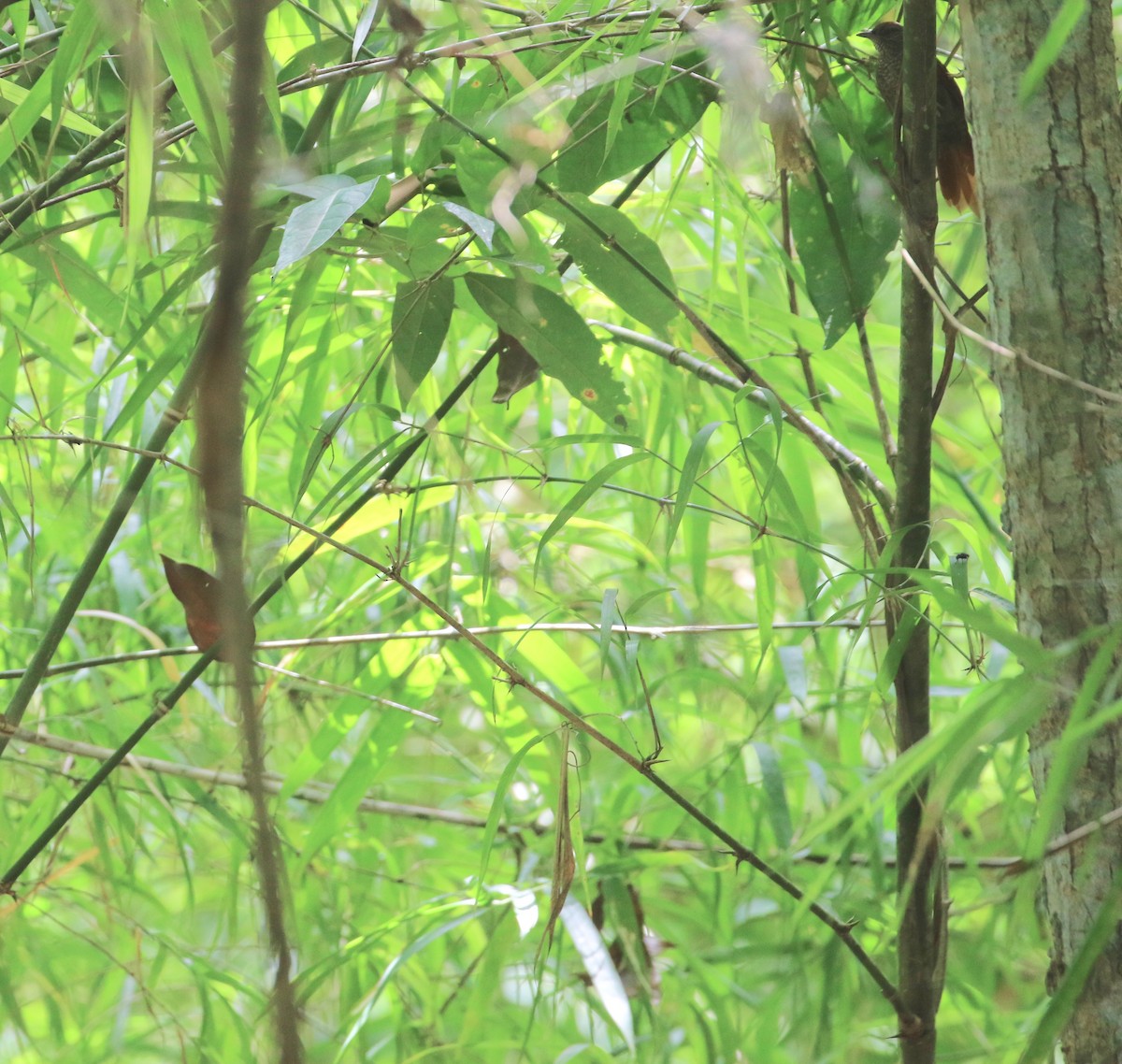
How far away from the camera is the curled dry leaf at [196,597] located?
64 cm

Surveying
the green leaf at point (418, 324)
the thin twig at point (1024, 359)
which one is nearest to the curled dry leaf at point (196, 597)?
the green leaf at point (418, 324)

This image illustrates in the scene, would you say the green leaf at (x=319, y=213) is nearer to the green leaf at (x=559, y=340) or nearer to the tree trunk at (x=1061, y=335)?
the green leaf at (x=559, y=340)

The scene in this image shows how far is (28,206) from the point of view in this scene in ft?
1.76

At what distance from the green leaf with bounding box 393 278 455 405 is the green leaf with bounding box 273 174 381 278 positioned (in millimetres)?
69

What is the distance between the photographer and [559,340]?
1.76 feet

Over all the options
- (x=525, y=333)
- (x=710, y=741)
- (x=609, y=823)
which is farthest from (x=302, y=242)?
(x=710, y=741)

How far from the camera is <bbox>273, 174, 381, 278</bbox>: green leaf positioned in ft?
1.25

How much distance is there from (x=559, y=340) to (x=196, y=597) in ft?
0.93

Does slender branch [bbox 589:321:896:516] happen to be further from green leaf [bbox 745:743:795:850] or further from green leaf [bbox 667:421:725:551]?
green leaf [bbox 745:743:795:850]

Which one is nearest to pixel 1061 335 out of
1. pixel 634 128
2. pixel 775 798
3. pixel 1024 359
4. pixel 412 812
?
pixel 1024 359

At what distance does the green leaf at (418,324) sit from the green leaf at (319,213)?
69 millimetres

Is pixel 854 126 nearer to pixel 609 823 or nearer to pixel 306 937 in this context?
pixel 609 823

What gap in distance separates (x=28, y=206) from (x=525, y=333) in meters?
0.26

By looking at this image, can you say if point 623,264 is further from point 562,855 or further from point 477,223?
point 562,855
